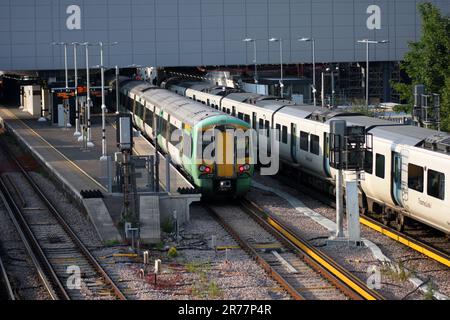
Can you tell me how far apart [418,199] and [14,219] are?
11.4 metres

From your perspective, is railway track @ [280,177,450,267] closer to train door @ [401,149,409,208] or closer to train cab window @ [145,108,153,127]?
train door @ [401,149,409,208]

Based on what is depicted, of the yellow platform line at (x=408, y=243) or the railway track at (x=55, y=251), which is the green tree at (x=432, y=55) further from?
the railway track at (x=55, y=251)

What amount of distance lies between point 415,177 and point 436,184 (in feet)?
3.56

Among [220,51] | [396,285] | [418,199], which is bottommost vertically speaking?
[396,285]

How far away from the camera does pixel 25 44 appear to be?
62750 mm

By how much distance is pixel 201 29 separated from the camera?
218 ft

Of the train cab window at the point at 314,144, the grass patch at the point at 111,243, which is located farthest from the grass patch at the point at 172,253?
the train cab window at the point at 314,144

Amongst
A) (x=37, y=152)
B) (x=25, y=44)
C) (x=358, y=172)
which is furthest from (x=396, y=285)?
(x=25, y=44)

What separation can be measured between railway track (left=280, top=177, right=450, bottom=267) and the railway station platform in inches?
192

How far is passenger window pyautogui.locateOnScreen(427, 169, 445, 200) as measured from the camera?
798 inches

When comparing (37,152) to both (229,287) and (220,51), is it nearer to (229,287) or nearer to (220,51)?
(229,287)

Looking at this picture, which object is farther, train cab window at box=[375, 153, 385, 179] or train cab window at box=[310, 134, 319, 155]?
train cab window at box=[310, 134, 319, 155]

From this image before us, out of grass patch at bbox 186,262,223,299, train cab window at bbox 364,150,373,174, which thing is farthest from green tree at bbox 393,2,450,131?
grass patch at bbox 186,262,223,299

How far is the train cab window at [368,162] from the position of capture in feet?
79.2
